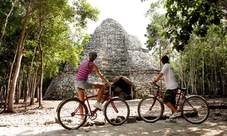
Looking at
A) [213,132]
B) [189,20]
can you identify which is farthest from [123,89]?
[213,132]

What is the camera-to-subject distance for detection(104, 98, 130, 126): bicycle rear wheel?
5340 millimetres

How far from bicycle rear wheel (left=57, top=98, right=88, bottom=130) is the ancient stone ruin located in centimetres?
1720

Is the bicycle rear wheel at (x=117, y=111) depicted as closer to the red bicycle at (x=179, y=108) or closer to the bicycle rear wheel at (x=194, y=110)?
the red bicycle at (x=179, y=108)

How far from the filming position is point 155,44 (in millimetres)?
31969

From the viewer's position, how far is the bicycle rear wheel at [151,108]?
227 inches

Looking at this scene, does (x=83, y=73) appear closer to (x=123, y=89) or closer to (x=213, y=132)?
(x=213, y=132)

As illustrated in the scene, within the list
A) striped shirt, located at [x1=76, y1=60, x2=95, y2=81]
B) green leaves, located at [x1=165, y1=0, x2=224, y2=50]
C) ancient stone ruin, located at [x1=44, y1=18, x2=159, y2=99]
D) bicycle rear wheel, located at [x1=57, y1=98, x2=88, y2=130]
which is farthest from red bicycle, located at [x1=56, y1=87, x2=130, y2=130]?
ancient stone ruin, located at [x1=44, y1=18, x2=159, y2=99]

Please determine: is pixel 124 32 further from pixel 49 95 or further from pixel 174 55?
pixel 49 95

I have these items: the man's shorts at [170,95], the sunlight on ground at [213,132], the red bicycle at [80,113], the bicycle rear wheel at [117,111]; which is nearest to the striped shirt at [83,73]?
the red bicycle at [80,113]

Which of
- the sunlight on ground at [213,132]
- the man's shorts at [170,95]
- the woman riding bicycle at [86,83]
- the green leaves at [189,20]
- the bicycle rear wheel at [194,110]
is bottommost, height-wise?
the sunlight on ground at [213,132]

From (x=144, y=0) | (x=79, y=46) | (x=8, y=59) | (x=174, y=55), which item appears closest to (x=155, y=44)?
(x=174, y=55)

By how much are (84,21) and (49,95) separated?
46.3 feet

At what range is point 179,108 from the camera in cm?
568

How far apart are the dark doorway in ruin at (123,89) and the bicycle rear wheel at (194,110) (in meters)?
16.7
